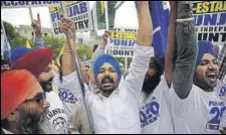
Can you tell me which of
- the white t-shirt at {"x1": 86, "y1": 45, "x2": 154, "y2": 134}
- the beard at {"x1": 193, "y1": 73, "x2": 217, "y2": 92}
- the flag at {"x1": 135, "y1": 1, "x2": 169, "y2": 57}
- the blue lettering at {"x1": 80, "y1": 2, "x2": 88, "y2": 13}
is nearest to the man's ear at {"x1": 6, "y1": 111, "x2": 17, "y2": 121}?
the white t-shirt at {"x1": 86, "y1": 45, "x2": 154, "y2": 134}

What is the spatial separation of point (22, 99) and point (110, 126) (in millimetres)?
719

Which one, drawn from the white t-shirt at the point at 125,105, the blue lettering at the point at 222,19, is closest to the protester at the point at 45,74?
the white t-shirt at the point at 125,105

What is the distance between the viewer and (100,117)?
2.66 metres

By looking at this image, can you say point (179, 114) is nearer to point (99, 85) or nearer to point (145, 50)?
point (145, 50)

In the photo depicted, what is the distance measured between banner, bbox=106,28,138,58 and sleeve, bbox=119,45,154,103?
15.6ft

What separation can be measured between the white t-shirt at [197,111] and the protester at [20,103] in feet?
2.97

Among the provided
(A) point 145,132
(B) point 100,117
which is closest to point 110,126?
(B) point 100,117

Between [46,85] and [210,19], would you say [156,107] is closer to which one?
[46,85]

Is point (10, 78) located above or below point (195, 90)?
above

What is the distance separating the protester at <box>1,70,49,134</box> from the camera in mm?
2135

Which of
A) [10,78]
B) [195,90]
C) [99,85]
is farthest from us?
[99,85]

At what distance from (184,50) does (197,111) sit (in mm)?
646

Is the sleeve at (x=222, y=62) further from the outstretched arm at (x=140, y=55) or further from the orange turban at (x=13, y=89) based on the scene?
the orange turban at (x=13, y=89)

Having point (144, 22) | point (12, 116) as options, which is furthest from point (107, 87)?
point (12, 116)
